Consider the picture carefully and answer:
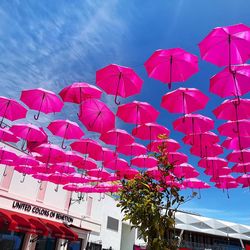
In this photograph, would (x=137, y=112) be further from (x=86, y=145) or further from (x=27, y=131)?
(x=27, y=131)

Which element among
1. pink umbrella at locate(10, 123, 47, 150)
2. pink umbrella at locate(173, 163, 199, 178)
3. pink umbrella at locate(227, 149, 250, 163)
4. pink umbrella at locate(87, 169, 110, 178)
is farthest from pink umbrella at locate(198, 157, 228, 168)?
pink umbrella at locate(10, 123, 47, 150)

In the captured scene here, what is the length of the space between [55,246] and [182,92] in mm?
16523

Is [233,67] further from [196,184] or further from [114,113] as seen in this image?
[196,184]

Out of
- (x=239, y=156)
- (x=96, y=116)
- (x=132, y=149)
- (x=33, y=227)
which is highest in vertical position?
(x=132, y=149)

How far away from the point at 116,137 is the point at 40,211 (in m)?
10.9

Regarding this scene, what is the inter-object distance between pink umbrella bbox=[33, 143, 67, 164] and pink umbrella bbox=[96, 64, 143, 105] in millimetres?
5028

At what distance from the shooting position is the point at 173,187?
4.80 metres

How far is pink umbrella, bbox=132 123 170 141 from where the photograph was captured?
345 inches

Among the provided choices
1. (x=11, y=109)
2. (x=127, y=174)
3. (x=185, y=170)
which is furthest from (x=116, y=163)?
(x=127, y=174)

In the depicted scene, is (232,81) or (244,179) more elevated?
(232,81)

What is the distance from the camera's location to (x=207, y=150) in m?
9.85

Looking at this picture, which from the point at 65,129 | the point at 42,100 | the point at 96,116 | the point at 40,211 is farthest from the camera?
the point at 40,211

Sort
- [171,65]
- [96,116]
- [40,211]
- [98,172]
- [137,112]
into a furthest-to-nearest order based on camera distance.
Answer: [40,211]
[98,172]
[137,112]
[96,116]
[171,65]

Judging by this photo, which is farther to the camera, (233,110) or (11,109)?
(11,109)
